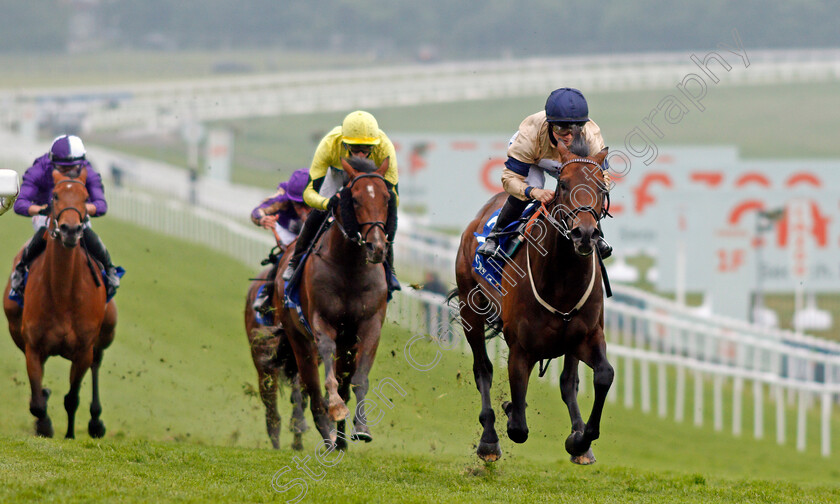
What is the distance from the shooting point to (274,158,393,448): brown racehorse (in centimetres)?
721

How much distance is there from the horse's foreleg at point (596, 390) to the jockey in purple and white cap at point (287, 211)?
3.66 metres

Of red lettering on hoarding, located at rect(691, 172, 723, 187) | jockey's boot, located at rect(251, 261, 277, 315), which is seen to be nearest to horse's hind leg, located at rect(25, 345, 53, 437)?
jockey's boot, located at rect(251, 261, 277, 315)

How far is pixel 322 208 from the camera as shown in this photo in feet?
25.9

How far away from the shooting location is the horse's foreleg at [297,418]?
30.9ft

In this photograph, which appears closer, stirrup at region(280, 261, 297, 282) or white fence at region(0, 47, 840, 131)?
stirrup at region(280, 261, 297, 282)

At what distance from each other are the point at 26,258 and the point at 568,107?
179 inches

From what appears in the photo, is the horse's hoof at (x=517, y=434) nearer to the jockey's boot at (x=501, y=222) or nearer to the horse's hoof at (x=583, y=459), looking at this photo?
the horse's hoof at (x=583, y=459)

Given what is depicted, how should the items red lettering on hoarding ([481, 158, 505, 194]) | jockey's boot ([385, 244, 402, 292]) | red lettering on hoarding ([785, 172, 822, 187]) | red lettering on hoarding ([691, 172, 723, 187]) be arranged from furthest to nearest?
red lettering on hoarding ([481, 158, 505, 194])
red lettering on hoarding ([785, 172, 822, 187])
red lettering on hoarding ([691, 172, 723, 187])
jockey's boot ([385, 244, 402, 292])

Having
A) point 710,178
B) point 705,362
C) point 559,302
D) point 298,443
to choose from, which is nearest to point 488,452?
point 559,302

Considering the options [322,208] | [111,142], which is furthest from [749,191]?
[111,142]

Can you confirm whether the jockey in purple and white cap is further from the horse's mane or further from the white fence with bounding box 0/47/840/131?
the white fence with bounding box 0/47/840/131

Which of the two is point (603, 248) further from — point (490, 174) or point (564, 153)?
point (490, 174)

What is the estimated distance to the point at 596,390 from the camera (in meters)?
6.65

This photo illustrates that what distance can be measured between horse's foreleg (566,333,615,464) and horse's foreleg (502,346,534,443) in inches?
12.2
